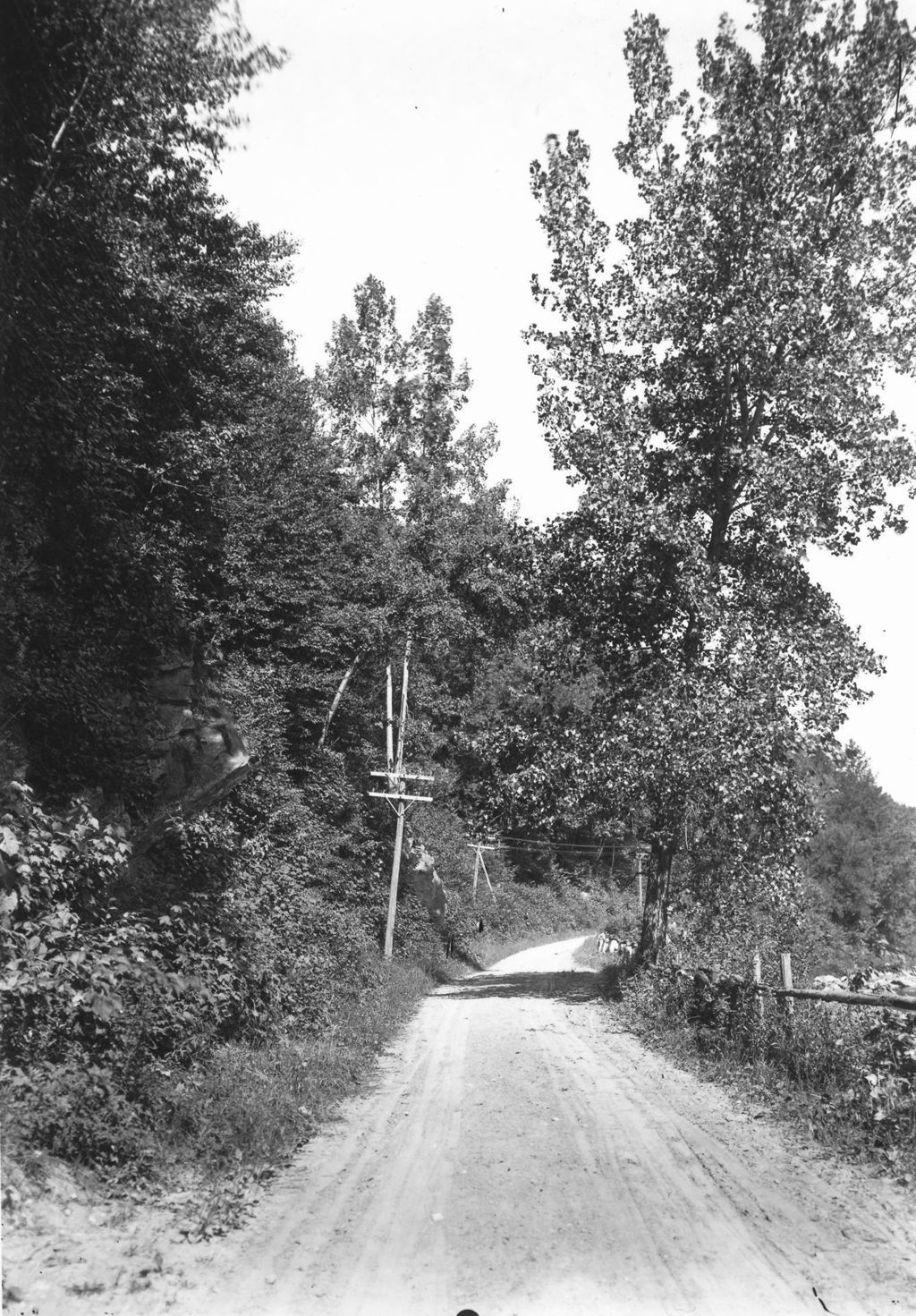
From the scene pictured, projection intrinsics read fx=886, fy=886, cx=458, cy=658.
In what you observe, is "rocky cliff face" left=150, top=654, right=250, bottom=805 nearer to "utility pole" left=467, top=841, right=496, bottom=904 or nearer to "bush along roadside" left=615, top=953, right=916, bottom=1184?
"bush along roadside" left=615, top=953, right=916, bottom=1184

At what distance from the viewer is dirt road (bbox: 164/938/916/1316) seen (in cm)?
501

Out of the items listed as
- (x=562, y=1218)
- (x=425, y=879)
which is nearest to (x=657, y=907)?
(x=562, y=1218)

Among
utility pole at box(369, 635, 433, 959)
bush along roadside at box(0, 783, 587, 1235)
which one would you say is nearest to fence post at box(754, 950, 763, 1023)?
bush along roadside at box(0, 783, 587, 1235)

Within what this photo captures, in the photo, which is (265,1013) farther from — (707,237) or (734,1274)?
(707,237)

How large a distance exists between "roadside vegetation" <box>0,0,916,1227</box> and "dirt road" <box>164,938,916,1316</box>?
0.84m

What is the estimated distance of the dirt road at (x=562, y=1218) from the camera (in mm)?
5008

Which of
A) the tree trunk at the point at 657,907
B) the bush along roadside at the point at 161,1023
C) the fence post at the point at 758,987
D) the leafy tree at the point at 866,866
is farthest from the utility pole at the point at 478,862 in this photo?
the fence post at the point at 758,987

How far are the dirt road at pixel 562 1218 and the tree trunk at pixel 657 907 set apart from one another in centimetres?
718

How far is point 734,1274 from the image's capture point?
5309mm

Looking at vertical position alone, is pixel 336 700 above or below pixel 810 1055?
above

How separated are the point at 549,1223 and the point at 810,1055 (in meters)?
4.83

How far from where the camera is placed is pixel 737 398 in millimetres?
17109

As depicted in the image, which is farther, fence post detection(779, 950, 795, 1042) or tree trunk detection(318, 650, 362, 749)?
tree trunk detection(318, 650, 362, 749)

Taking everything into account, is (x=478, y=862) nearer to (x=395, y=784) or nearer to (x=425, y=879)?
(x=425, y=879)
